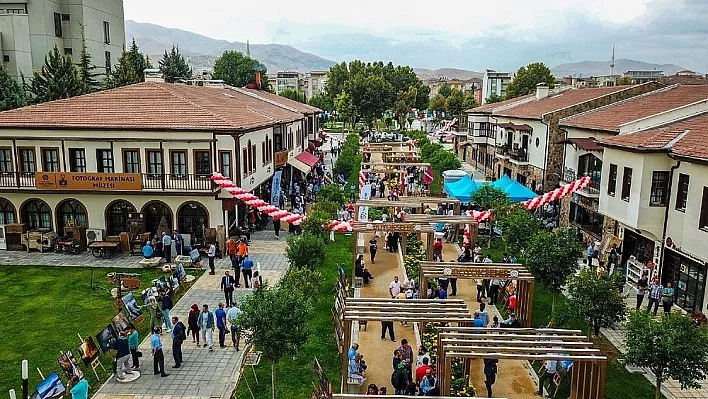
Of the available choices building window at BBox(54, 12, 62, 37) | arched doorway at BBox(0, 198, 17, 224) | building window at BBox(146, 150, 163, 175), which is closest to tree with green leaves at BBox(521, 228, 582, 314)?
building window at BBox(146, 150, 163, 175)

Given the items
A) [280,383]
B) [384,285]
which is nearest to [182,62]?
[384,285]

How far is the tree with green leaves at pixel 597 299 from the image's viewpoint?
16250 mm

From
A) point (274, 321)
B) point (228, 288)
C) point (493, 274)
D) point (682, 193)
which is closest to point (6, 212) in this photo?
point (228, 288)

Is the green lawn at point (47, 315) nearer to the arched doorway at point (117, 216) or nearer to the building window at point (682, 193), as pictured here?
the arched doorway at point (117, 216)

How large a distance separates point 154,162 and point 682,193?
76.8ft

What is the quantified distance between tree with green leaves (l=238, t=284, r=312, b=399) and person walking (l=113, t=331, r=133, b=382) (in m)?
4.10

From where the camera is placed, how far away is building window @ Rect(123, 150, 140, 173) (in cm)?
2789

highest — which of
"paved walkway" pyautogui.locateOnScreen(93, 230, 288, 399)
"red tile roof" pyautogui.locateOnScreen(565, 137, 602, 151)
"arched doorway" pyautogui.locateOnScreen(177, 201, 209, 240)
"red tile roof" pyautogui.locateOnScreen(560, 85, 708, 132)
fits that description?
"red tile roof" pyautogui.locateOnScreen(560, 85, 708, 132)

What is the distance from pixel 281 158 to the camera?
132 feet

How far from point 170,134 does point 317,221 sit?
28.1 ft

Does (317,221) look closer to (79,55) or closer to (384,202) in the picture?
(384,202)

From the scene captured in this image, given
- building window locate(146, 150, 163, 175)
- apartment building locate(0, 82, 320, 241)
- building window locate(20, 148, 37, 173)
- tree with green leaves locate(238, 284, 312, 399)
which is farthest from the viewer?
building window locate(20, 148, 37, 173)

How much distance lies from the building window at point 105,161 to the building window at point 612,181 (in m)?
23.7

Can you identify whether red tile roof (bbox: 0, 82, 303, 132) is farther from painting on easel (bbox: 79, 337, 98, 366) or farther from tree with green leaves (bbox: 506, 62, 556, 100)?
tree with green leaves (bbox: 506, 62, 556, 100)
